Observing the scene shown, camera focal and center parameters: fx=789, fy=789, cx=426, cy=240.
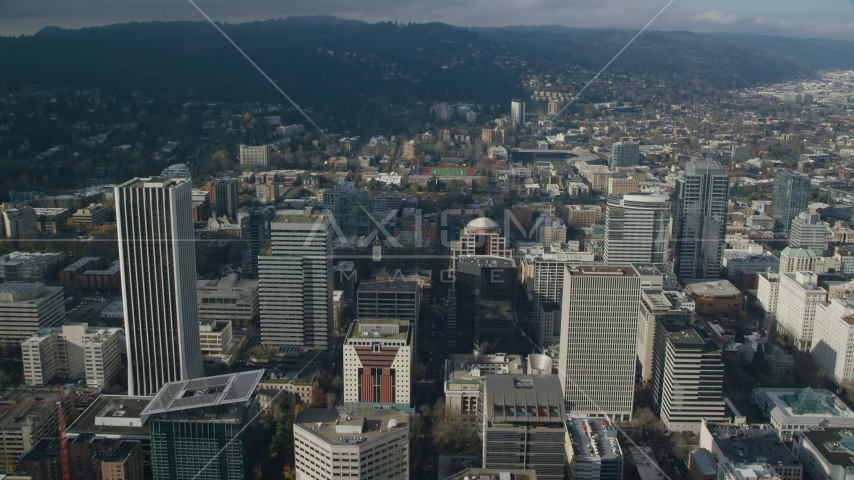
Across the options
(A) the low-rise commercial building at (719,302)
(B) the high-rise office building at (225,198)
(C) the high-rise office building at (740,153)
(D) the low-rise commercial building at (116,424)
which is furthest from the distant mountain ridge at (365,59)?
(D) the low-rise commercial building at (116,424)

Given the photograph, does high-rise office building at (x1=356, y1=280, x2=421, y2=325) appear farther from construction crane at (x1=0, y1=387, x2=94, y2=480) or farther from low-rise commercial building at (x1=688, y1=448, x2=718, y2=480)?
low-rise commercial building at (x1=688, y1=448, x2=718, y2=480)

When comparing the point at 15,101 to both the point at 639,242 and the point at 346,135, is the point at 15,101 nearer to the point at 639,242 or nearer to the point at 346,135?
the point at 346,135

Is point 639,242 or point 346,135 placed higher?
point 346,135

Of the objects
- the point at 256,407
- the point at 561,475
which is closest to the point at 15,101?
the point at 256,407

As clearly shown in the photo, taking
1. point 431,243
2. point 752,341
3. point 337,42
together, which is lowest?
point 752,341

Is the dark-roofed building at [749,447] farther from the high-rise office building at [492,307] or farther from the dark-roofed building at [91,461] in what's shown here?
→ the dark-roofed building at [91,461]

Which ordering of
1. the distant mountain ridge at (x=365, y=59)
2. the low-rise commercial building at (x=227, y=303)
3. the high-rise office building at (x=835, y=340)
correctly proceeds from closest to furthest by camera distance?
1. the high-rise office building at (x=835, y=340)
2. the low-rise commercial building at (x=227, y=303)
3. the distant mountain ridge at (x=365, y=59)

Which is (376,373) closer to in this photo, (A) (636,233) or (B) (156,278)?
(B) (156,278)
